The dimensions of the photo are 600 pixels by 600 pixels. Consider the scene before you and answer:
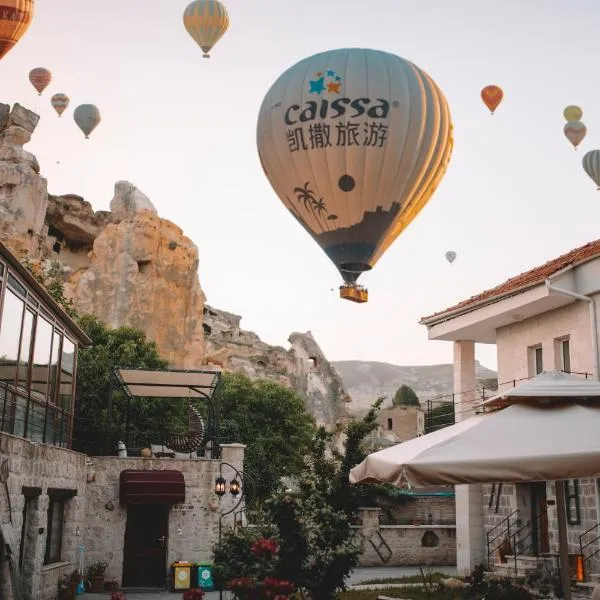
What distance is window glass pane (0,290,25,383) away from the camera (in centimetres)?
1283

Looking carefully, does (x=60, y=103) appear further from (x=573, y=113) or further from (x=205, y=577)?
(x=205, y=577)

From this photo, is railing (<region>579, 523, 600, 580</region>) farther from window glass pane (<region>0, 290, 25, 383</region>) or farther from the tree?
the tree

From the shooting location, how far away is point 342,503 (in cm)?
1878

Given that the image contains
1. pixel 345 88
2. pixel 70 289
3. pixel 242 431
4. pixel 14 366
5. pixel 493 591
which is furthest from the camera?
pixel 70 289

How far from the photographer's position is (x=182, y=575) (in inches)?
715

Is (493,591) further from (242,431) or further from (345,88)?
(242,431)

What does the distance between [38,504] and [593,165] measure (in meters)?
20.7

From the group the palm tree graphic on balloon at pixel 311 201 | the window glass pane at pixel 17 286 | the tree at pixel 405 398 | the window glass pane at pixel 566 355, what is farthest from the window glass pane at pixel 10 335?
the tree at pixel 405 398

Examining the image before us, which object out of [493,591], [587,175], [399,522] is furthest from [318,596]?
[399,522]

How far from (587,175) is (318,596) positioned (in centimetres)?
2205

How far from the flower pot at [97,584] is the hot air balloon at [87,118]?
2966 cm

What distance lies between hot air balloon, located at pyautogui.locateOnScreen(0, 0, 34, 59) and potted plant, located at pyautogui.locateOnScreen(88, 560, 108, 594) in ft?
55.5

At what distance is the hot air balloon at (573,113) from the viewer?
31.7 m

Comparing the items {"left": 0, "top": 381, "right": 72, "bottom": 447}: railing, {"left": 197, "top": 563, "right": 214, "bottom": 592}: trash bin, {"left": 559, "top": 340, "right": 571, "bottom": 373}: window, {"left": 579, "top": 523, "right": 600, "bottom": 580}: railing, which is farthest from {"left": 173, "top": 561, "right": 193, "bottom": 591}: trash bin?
{"left": 559, "top": 340, "right": 571, "bottom": 373}: window
